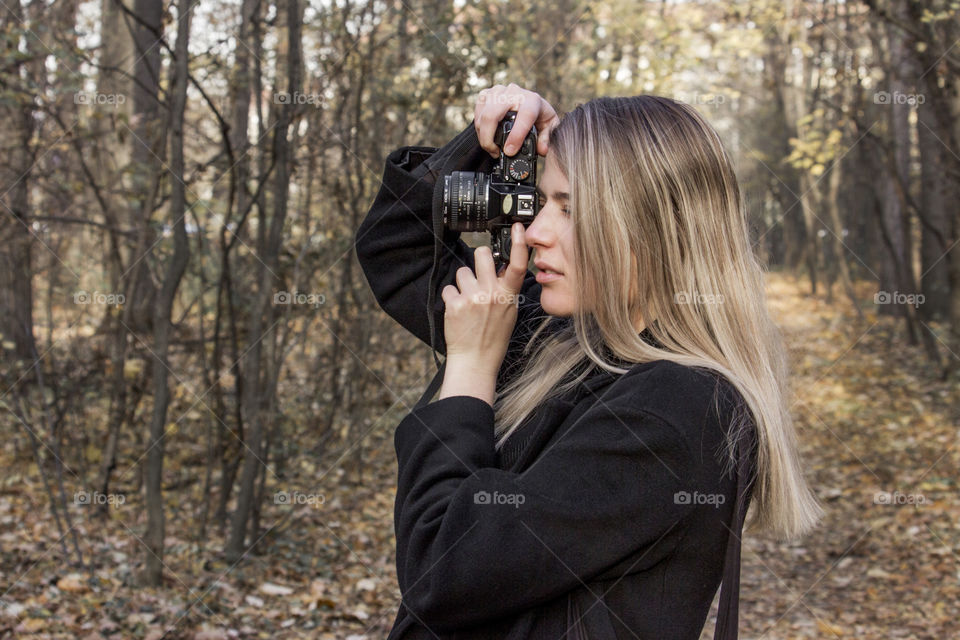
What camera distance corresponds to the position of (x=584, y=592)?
4.54 feet

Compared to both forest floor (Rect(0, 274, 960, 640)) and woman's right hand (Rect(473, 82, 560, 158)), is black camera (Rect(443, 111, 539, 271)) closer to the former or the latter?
woman's right hand (Rect(473, 82, 560, 158))

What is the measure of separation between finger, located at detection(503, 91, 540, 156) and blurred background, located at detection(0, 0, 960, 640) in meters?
1.78

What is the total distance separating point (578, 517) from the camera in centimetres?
131

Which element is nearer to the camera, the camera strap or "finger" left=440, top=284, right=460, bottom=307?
"finger" left=440, top=284, right=460, bottom=307

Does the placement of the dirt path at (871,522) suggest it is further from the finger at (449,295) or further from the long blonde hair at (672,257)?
the finger at (449,295)

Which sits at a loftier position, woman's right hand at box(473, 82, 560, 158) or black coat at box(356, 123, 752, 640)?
woman's right hand at box(473, 82, 560, 158)

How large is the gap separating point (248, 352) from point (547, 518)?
3.68 m

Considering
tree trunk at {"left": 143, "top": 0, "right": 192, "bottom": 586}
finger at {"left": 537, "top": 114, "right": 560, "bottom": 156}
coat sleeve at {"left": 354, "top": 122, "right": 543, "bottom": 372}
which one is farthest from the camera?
tree trunk at {"left": 143, "top": 0, "right": 192, "bottom": 586}

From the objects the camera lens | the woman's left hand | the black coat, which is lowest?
the black coat

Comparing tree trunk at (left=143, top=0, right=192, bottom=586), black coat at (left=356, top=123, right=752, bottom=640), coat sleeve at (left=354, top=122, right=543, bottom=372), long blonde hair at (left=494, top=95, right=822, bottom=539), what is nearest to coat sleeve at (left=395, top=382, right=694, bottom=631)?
black coat at (left=356, top=123, right=752, bottom=640)

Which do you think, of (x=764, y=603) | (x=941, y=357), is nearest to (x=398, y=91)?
(x=764, y=603)

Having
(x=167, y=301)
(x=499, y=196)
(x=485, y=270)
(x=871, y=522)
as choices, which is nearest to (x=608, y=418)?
(x=485, y=270)

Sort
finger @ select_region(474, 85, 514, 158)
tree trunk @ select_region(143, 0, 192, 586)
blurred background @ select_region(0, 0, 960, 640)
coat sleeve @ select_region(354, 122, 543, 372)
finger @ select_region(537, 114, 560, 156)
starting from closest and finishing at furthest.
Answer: finger @ select_region(537, 114, 560, 156) → finger @ select_region(474, 85, 514, 158) → coat sleeve @ select_region(354, 122, 543, 372) → tree trunk @ select_region(143, 0, 192, 586) → blurred background @ select_region(0, 0, 960, 640)

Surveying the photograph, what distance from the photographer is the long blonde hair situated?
1.52 metres
